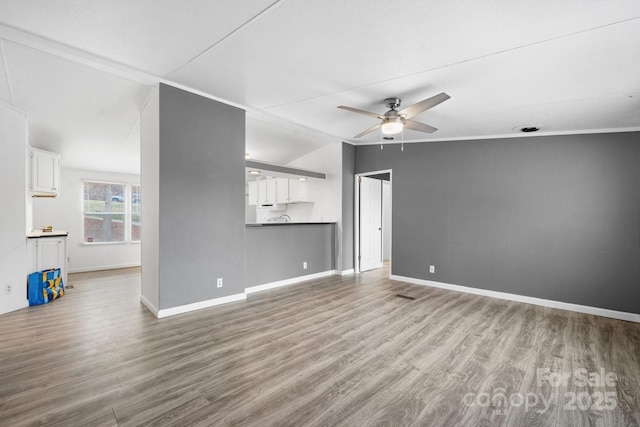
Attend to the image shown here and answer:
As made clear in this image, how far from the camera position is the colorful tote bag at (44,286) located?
4027 millimetres

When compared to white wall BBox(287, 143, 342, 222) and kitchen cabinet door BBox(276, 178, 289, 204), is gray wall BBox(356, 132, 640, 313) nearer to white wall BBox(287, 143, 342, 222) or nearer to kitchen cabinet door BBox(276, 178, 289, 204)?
white wall BBox(287, 143, 342, 222)

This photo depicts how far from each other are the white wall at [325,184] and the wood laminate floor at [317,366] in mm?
2642

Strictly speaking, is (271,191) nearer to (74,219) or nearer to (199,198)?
(199,198)

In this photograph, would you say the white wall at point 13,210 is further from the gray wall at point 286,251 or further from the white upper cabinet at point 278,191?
the white upper cabinet at point 278,191

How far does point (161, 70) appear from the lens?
10.4 feet

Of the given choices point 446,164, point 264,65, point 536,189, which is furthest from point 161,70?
point 536,189

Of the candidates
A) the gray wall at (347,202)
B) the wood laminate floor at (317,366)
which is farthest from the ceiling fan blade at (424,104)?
the gray wall at (347,202)

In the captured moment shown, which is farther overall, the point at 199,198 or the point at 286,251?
the point at 286,251

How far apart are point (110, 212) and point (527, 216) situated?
8.68 meters

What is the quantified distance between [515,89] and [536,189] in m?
1.97

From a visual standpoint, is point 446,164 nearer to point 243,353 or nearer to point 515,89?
point 515,89

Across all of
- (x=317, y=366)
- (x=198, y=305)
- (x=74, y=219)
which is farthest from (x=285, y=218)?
(x=317, y=366)

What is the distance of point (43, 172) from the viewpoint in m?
4.94

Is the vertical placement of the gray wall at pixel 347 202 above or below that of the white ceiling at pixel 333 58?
below
